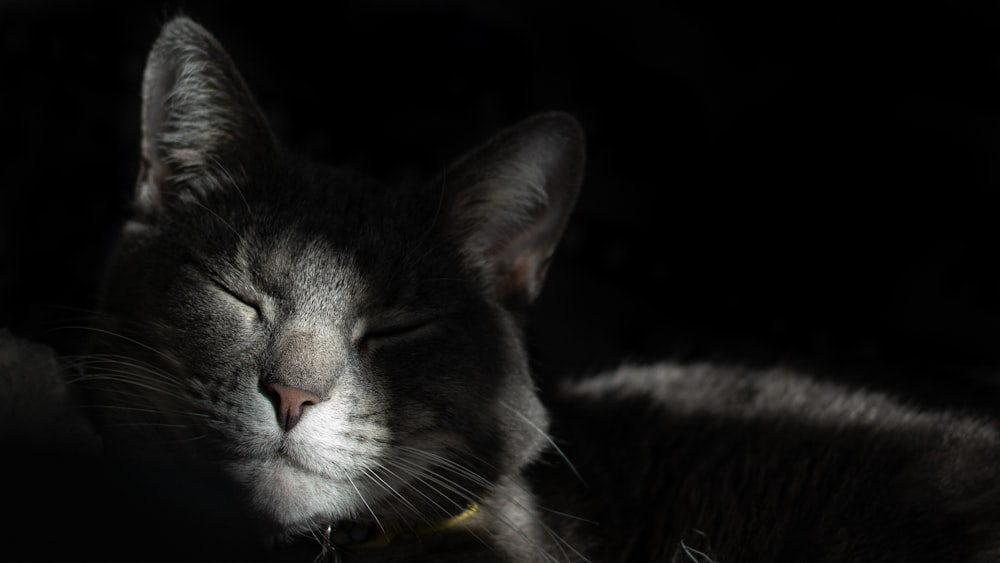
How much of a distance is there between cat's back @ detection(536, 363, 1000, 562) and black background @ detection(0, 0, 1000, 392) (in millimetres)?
586

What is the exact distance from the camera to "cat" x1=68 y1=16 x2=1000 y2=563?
1.35m

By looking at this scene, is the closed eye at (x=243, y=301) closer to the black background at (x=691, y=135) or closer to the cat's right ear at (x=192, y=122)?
the cat's right ear at (x=192, y=122)

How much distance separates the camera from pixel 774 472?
5.77 feet

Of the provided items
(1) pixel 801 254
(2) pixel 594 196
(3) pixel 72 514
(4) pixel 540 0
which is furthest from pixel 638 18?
(3) pixel 72 514

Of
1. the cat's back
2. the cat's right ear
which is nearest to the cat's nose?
the cat's right ear

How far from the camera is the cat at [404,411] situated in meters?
1.35

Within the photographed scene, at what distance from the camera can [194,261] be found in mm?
1524

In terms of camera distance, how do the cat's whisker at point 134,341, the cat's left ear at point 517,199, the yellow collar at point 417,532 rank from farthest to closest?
the cat's left ear at point 517,199
the yellow collar at point 417,532
the cat's whisker at point 134,341

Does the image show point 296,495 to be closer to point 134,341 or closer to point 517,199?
point 134,341

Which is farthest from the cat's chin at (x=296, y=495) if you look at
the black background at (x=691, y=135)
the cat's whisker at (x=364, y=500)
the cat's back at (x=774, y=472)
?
the black background at (x=691, y=135)

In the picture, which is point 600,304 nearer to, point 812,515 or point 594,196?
point 594,196

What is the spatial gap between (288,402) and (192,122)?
22.9 inches

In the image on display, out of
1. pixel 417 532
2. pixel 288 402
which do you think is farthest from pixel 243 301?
pixel 417 532

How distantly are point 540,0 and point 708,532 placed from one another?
66.1 inches
